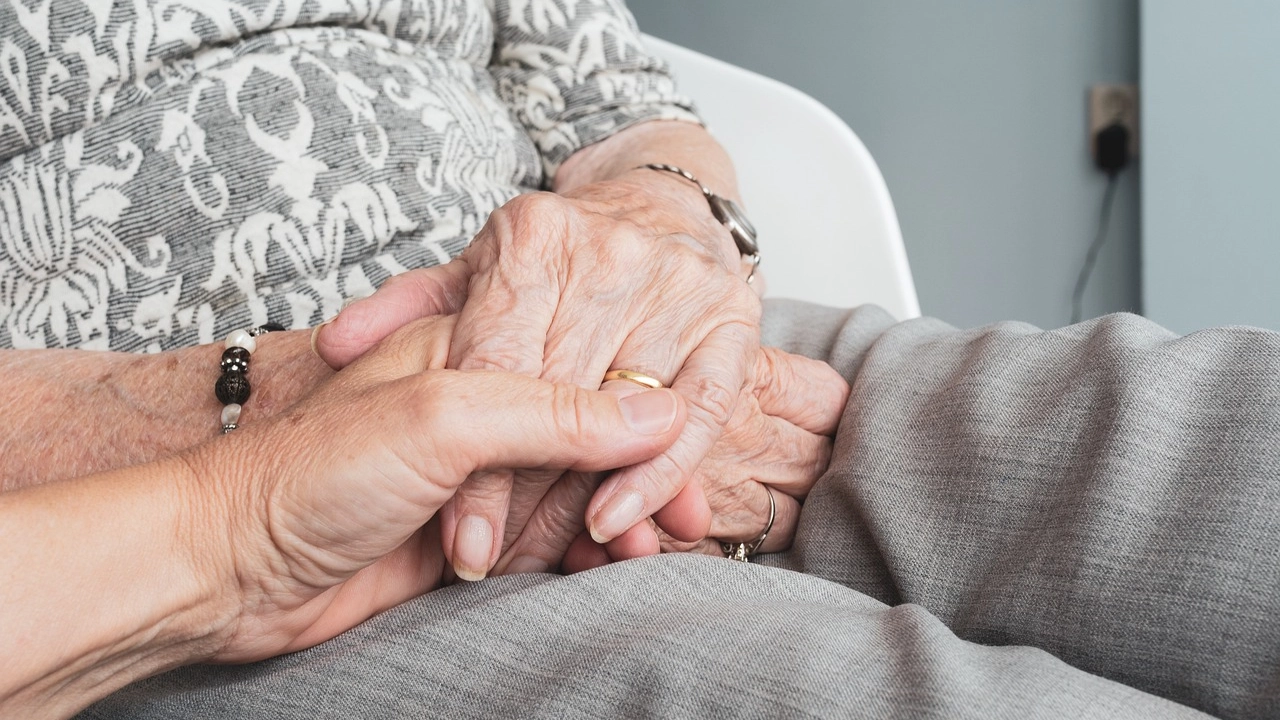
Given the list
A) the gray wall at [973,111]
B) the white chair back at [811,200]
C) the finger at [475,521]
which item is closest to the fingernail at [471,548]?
the finger at [475,521]

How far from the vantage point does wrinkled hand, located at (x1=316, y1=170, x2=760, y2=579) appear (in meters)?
0.65

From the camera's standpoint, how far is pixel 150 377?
729 millimetres

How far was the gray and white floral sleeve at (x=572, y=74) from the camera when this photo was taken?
3.72 feet

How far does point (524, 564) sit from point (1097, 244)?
1662 millimetres

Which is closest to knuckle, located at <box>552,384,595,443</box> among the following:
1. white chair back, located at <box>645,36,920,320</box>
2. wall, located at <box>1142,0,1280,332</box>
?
white chair back, located at <box>645,36,920,320</box>

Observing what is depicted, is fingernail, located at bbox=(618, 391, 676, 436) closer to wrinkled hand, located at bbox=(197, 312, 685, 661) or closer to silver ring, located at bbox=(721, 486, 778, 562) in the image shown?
wrinkled hand, located at bbox=(197, 312, 685, 661)

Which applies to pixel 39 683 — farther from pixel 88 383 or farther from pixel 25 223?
pixel 25 223

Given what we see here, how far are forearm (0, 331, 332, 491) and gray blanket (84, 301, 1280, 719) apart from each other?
0.58ft

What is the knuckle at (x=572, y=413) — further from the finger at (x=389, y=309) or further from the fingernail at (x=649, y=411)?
the finger at (x=389, y=309)

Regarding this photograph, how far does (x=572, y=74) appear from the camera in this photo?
1.14m

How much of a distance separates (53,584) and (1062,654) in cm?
52

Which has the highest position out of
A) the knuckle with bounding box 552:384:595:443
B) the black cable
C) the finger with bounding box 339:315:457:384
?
the finger with bounding box 339:315:457:384

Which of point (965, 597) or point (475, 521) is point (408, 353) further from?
point (965, 597)

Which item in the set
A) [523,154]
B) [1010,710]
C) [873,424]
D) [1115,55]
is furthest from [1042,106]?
[1010,710]
